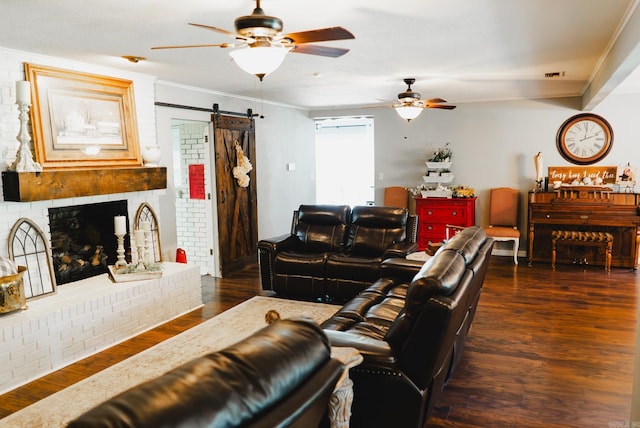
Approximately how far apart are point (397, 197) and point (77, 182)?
520 centimetres

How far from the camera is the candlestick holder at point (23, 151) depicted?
369cm

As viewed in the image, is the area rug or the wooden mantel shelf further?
the wooden mantel shelf

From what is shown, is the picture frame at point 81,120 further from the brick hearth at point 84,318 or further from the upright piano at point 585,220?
the upright piano at point 585,220

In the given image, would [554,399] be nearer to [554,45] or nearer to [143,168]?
[554,45]

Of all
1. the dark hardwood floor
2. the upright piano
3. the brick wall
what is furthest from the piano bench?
the brick wall

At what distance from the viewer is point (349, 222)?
548 cm

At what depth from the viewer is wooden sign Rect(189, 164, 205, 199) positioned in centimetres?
614

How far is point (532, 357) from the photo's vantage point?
3.58 m

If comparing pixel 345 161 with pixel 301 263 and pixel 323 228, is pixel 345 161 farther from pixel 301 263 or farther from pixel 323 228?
pixel 301 263

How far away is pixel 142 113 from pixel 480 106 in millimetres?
5001

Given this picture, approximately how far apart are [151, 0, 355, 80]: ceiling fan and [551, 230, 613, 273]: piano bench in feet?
16.3

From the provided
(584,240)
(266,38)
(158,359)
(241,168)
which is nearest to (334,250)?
(241,168)

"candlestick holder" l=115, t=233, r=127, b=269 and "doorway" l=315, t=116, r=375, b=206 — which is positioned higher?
"doorway" l=315, t=116, r=375, b=206

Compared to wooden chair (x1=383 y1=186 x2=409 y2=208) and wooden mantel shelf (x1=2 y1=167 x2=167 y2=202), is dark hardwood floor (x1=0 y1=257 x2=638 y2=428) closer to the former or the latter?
wooden mantel shelf (x1=2 y1=167 x2=167 y2=202)
